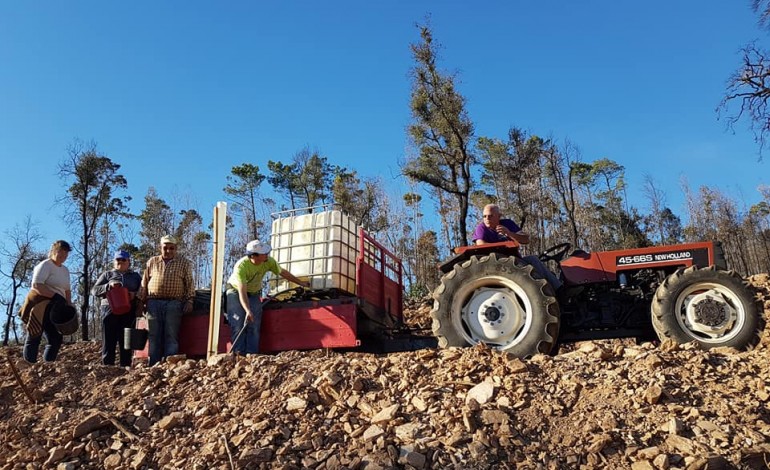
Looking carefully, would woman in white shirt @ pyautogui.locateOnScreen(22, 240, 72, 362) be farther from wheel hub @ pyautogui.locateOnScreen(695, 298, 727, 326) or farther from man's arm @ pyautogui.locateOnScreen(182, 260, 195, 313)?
wheel hub @ pyautogui.locateOnScreen(695, 298, 727, 326)

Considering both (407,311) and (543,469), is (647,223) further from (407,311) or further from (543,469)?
(543,469)

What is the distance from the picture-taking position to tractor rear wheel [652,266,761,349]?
5.32 meters

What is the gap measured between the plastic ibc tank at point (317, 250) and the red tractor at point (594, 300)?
1.60 meters

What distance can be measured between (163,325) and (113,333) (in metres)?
0.59

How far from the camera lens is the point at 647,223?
3094cm

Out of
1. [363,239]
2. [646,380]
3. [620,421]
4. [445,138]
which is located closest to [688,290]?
[646,380]

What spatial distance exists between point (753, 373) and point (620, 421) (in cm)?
138

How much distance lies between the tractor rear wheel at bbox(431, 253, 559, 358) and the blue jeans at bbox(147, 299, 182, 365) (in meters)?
2.93

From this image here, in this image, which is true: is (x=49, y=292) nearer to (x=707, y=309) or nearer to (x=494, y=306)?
(x=494, y=306)

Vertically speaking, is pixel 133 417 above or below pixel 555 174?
below

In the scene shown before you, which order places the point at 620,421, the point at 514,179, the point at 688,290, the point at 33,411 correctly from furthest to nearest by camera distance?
1. the point at 514,179
2. the point at 688,290
3. the point at 33,411
4. the point at 620,421

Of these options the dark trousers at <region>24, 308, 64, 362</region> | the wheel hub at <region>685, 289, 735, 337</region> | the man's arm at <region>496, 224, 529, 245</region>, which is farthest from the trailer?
the wheel hub at <region>685, 289, 735, 337</region>

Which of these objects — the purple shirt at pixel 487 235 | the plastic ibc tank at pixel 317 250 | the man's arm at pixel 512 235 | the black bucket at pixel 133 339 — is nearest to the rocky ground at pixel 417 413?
the black bucket at pixel 133 339

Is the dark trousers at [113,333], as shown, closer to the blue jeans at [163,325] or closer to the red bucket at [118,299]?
the red bucket at [118,299]
